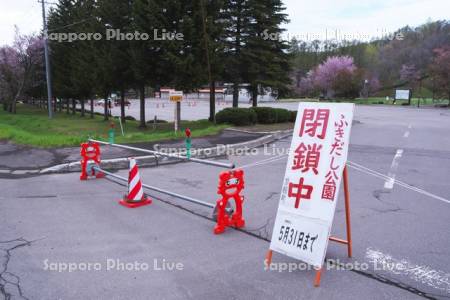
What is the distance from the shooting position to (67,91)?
33781 mm

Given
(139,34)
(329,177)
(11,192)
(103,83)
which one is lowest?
(11,192)

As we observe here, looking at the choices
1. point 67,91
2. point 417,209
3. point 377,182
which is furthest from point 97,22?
point 417,209

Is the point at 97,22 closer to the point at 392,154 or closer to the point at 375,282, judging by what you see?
the point at 392,154

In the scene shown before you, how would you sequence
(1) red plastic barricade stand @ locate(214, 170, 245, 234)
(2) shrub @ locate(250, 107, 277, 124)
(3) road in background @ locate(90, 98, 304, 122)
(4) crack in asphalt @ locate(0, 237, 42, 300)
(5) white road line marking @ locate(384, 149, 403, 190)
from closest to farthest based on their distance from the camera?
(4) crack in asphalt @ locate(0, 237, 42, 300) < (1) red plastic barricade stand @ locate(214, 170, 245, 234) < (5) white road line marking @ locate(384, 149, 403, 190) < (2) shrub @ locate(250, 107, 277, 124) < (3) road in background @ locate(90, 98, 304, 122)

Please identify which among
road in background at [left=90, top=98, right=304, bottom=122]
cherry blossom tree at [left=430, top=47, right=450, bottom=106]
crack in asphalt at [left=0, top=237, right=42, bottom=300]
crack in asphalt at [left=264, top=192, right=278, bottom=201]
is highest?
cherry blossom tree at [left=430, top=47, right=450, bottom=106]

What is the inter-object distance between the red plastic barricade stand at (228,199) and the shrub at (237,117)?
12915 mm

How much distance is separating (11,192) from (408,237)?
24.6 ft

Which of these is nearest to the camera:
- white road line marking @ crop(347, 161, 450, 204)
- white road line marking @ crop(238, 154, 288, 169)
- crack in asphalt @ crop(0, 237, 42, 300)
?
crack in asphalt @ crop(0, 237, 42, 300)

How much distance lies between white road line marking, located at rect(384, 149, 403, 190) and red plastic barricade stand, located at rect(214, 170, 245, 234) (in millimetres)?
4028

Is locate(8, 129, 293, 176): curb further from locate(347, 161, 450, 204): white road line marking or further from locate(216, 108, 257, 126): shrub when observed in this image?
locate(216, 108, 257, 126): shrub

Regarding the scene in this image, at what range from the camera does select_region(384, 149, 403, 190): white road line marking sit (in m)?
8.16

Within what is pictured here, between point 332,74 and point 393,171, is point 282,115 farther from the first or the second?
point 332,74

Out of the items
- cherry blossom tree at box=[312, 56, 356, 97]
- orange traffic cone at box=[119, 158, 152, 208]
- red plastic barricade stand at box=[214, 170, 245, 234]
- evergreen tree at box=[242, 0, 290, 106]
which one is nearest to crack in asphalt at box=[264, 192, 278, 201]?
red plastic barricade stand at box=[214, 170, 245, 234]

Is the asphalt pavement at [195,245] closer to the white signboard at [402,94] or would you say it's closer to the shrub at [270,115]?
the shrub at [270,115]
